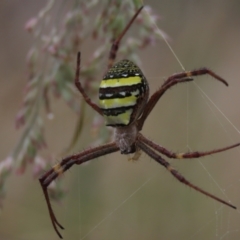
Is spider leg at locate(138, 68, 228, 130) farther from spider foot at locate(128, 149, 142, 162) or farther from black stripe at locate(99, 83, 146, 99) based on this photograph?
spider foot at locate(128, 149, 142, 162)

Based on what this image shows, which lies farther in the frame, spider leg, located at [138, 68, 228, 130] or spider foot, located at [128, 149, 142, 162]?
spider foot, located at [128, 149, 142, 162]

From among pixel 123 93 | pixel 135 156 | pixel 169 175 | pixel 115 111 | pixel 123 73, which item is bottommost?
pixel 169 175

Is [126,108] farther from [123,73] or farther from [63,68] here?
[63,68]

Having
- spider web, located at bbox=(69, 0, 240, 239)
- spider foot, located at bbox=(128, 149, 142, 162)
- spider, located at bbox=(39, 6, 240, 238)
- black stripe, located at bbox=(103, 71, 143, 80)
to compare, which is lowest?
spider web, located at bbox=(69, 0, 240, 239)

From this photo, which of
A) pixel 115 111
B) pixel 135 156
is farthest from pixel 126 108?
pixel 135 156

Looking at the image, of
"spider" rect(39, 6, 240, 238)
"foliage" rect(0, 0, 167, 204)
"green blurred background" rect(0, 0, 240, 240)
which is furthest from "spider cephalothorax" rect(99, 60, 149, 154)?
"green blurred background" rect(0, 0, 240, 240)
